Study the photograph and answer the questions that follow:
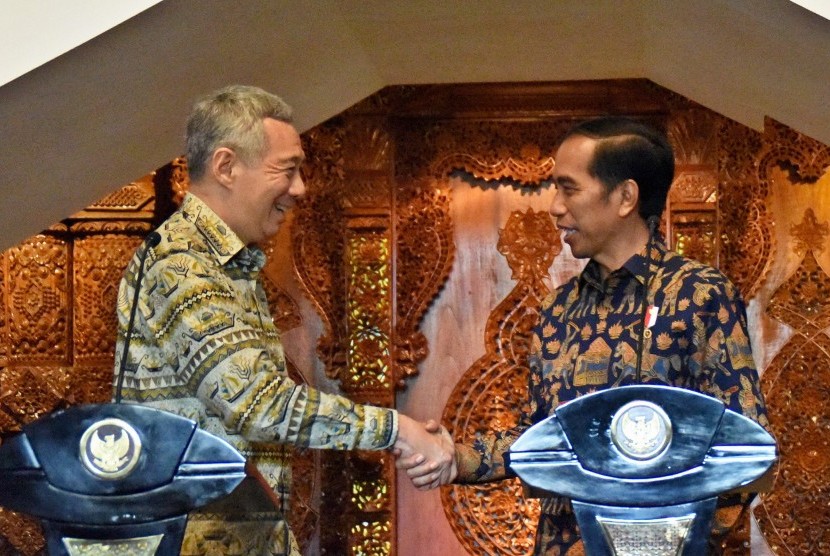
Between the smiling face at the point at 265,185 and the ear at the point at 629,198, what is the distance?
2.15 feet

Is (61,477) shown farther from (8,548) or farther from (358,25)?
(8,548)

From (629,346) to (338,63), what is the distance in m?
1.48

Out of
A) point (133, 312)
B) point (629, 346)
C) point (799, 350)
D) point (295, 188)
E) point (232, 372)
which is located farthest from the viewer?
point (799, 350)

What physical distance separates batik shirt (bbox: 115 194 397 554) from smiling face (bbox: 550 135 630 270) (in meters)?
0.60

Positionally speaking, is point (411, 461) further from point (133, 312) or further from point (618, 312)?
point (133, 312)

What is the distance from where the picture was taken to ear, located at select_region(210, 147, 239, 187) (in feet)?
8.54

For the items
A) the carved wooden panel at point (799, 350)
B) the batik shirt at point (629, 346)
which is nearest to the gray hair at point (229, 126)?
the batik shirt at point (629, 346)

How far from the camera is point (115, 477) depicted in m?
1.91

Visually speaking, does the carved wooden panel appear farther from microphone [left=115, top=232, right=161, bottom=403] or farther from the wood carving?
microphone [left=115, top=232, right=161, bottom=403]

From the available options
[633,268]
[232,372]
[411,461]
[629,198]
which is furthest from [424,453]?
[629,198]

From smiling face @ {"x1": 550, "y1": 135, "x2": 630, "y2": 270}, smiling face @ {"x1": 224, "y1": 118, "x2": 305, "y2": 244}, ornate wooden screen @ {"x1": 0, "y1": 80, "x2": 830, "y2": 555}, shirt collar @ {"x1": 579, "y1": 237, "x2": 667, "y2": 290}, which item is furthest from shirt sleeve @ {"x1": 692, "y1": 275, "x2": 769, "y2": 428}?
ornate wooden screen @ {"x1": 0, "y1": 80, "x2": 830, "y2": 555}

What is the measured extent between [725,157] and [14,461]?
9.19 feet

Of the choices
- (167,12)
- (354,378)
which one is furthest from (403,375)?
(167,12)

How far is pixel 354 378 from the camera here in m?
4.26
